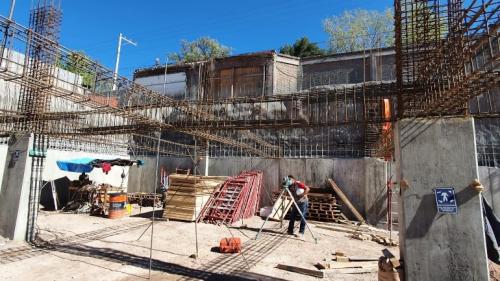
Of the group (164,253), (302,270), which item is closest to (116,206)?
(164,253)

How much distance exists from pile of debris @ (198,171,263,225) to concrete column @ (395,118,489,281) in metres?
8.51

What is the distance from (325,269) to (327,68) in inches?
961

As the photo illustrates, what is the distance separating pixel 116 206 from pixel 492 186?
16.5 metres

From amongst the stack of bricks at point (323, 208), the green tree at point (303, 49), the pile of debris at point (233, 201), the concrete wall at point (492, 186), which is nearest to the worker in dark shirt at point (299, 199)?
the pile of debris at point (233, 201)

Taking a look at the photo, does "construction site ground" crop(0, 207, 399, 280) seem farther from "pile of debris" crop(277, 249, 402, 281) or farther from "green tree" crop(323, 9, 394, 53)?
"green tree" crop(323, 9, 394, 53)

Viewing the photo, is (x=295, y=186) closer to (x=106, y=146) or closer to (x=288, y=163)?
(x=288, y=163)

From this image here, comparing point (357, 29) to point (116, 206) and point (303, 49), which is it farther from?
point (116, 206)

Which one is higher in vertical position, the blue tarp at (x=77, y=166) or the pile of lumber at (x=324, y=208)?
the blue tarp at (x=77, y=166)

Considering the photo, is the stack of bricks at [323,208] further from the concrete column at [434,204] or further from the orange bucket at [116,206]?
the orange bucket at [116,206]

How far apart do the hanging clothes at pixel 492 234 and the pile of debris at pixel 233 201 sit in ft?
29.7

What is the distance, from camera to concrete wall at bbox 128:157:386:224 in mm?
13680

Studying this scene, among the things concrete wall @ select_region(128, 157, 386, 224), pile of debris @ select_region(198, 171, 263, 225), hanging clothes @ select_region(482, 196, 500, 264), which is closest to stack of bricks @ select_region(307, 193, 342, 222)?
concrete wall @ select_region(128, 157, 386, 224)

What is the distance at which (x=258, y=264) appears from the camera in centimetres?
757

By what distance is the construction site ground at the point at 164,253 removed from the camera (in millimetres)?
6781
